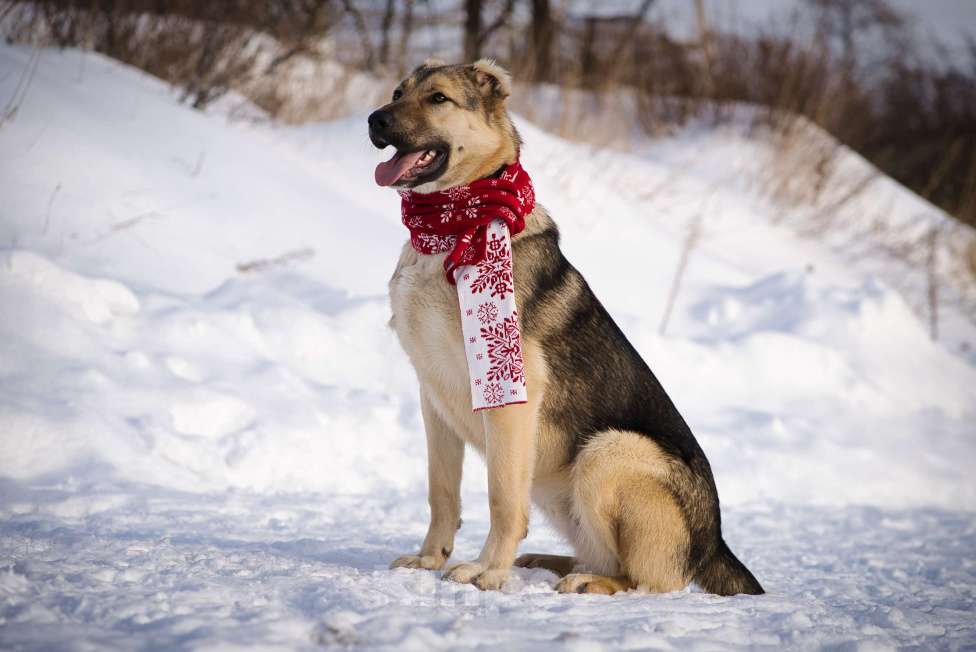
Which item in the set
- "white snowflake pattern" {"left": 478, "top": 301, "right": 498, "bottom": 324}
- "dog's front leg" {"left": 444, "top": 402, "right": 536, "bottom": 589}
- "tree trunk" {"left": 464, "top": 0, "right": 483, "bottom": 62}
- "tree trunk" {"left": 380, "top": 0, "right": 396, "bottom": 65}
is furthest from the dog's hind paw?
"tree trunk" {"left": 464, "top": 0, "right": 483, "bottom": 62}

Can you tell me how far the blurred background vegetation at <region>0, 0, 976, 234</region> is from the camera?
30.2 feet

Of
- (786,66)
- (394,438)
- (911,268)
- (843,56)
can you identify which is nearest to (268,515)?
(394,438)

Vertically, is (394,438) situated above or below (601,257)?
below

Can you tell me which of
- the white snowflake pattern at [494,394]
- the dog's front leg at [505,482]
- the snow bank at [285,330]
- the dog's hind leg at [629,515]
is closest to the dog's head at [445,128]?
the white snowflake pattern at [494,394]

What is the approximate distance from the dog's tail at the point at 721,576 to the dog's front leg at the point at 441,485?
3.32ft

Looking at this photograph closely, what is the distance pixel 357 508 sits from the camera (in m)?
4.55

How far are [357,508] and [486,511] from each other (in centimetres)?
84

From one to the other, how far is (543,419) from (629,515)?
0.49 meters

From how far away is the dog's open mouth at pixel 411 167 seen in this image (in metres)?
3.17

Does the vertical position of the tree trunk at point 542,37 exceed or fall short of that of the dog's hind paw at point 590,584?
it exceeds it

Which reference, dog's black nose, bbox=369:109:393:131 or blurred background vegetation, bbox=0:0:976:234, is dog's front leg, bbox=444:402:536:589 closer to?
dog's black nose, bbox=369:109:393:131

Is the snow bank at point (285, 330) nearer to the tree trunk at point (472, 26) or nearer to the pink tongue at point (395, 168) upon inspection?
the pink tongue at point (395, 168)

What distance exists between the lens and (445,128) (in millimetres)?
3273

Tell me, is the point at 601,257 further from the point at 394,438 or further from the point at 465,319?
the point at 465,319
